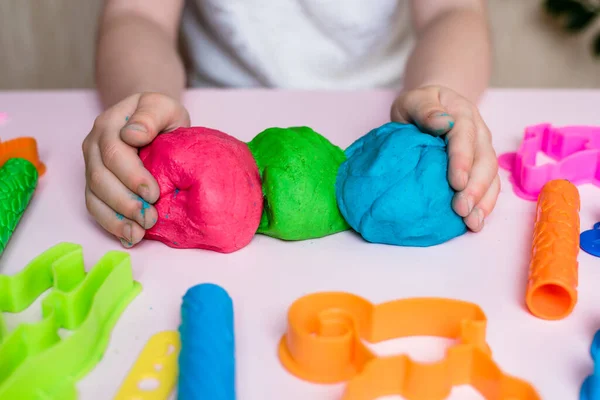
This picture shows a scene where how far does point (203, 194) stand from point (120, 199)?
0.27 ft

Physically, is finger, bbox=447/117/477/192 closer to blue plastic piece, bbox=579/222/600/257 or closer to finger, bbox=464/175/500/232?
finger, bbox=464/175/500/232

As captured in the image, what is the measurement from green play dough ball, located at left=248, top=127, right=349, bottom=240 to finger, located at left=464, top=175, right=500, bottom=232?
0.41 feet

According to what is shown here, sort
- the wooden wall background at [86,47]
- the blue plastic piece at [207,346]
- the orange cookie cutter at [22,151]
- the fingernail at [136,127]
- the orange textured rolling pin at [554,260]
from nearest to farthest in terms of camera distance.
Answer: the blue plastic piece at [207,346]
the orange textured rolling pin at [554,260]
the fingernail at [136,127]
the orange cookie cutter at [22,151]
the wooden wall background at [86,47]

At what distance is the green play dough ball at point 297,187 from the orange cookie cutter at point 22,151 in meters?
0.28

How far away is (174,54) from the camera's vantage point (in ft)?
3.16

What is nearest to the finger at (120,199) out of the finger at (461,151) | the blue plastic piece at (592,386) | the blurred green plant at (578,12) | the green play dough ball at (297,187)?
the green play dough ball at (297,187)

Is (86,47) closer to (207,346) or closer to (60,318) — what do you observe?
(60,318)

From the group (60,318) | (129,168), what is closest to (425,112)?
(129,168)

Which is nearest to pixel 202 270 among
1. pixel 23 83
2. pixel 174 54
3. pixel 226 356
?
pixel 226 356

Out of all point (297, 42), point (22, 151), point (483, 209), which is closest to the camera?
point (483, 209)

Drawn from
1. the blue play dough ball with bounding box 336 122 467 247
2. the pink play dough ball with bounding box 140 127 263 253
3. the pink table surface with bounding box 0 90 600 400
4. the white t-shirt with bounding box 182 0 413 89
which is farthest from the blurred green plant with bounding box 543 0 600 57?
→ the pink play dough ball with bounding box 140 127 263 253

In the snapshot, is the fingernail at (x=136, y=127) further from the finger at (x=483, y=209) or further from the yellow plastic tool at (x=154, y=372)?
the finger at (x=483, y=209)

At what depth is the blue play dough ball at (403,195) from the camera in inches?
25.3

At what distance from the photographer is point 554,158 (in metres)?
0.81
